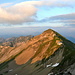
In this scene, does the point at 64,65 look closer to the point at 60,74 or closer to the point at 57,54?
the point at 60,74

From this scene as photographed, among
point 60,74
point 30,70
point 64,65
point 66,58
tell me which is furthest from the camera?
point 30,70

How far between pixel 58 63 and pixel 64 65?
9.21 meters

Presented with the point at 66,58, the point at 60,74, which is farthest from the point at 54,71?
the point at 66,58

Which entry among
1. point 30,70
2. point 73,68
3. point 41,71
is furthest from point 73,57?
point 30,70

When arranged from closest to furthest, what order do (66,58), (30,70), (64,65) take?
(64,65)
(66,58)
(30,70)

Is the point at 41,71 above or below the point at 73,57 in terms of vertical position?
below

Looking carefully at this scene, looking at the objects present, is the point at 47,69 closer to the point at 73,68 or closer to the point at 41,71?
the point at 41,71

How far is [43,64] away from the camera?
190875 millimetres

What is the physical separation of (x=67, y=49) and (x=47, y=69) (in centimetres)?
3995

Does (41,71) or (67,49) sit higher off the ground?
(67,49)

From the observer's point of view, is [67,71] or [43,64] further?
[43,64]

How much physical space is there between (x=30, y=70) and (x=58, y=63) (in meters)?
36.2

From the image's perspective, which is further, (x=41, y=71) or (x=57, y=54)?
(x=57, y=54)

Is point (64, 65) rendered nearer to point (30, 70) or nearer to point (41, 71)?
point (41, 71)
